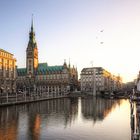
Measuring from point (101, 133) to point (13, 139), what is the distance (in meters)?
13.2

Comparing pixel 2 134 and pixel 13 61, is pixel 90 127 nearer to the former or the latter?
pixel 2 134

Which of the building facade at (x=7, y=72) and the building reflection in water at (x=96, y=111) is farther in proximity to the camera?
the building facade at (x=7, y=72)

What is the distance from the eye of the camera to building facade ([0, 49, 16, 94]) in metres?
133

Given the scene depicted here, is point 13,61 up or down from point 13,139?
up

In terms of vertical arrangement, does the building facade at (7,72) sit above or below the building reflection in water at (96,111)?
above

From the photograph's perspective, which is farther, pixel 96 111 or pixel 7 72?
pixel 7 72

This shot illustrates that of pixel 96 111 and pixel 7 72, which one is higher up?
pixel 7 72

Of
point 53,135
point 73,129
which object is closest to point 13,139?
point 53,135

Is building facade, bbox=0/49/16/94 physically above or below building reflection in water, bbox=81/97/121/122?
above

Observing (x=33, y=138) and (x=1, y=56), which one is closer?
(x=33, y=138)

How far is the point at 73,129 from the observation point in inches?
1572

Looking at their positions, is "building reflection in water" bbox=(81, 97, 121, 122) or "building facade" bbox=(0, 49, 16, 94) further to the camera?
"building facade" bbox=(0, 49, 16, 94)

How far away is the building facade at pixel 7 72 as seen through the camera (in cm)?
13286

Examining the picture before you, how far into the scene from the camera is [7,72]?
463ft
